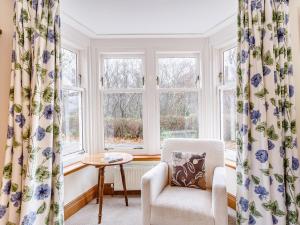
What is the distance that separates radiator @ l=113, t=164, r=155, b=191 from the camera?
9.13 ft

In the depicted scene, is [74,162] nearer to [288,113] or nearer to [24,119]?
[24,119]

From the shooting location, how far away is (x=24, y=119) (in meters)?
1.51

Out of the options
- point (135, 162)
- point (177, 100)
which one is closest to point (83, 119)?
point (135, 162)

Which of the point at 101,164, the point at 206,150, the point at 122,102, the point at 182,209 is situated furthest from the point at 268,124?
the point at 122,102

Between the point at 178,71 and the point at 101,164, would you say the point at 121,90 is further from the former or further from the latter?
the point at 101,164

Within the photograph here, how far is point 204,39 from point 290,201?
2.22 meters

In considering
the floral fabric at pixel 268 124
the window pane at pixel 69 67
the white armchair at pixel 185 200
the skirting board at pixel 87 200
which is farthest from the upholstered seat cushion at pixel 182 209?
the window pane at pixel 69 67

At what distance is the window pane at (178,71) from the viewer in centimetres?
302

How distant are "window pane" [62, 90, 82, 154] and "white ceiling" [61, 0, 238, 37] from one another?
885 mm

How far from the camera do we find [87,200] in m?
2.70

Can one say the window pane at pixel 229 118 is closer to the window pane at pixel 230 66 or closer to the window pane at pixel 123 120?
the window pane at pixel 230 66

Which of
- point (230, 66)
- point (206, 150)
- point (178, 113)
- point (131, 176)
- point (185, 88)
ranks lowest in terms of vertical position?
point (131, 176)

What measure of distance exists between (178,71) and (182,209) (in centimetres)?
193

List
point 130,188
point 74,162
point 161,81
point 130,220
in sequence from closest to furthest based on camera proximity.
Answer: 1. point 130,220
2. point 74,162
3. point 130,188
4. point 161,81
